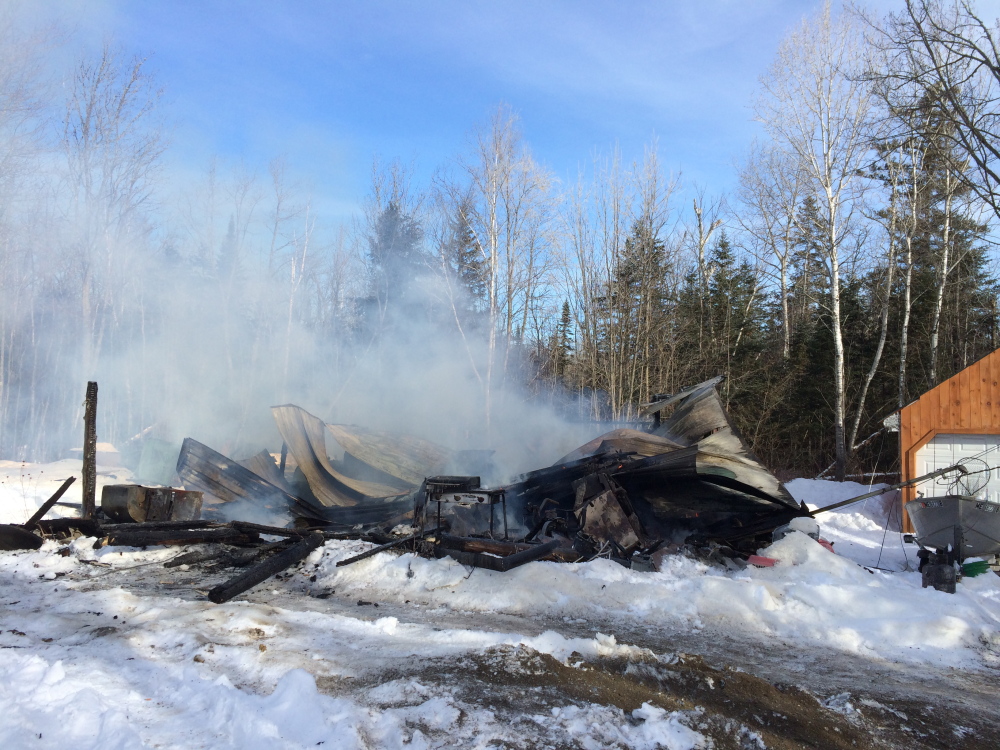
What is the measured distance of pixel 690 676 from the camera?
11.7 ft

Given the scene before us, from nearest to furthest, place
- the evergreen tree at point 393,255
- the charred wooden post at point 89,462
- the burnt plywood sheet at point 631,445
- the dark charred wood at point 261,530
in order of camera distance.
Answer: the charred wooden post at point 89,462 < the dark charred wood at point 261,530 < the burnt plywood sheet at point 631,445 < the evergreen tree at point 393,255

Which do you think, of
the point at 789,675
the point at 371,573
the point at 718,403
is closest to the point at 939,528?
the point at 718,403

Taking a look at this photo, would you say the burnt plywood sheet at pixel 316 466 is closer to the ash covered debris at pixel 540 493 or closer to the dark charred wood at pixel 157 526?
the ash covered debris at pixel 540 493

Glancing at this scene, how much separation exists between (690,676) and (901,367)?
15452 millimetres

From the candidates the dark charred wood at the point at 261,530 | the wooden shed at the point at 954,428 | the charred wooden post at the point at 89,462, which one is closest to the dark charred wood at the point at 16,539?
the charred wooden post at the point at 89,462

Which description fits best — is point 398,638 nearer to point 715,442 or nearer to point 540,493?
point 540,493

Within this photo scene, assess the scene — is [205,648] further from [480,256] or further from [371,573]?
[480,256]

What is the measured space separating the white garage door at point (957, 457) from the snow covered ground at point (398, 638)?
570 centimetres

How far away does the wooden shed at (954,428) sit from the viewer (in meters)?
10.6

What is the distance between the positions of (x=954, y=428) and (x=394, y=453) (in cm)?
1015

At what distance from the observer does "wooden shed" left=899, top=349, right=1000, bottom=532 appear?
10633 millimetres

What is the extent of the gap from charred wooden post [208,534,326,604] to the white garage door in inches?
421

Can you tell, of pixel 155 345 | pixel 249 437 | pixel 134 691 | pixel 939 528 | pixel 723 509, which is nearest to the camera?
pixel 134 691

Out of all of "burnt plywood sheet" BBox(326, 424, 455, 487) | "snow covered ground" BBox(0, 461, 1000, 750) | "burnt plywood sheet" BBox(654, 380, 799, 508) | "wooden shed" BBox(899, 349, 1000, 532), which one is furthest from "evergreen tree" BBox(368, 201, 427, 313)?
"snow covered ground" BBox(0, 461, 1000, 750)
